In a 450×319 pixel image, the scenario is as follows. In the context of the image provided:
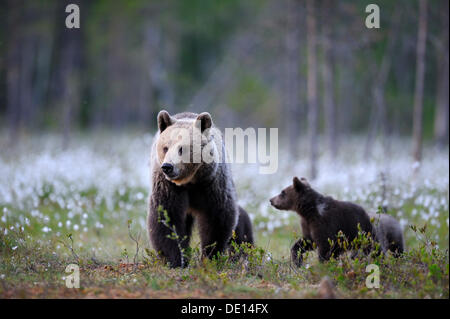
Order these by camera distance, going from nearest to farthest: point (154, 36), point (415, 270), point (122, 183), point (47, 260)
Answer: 1. point (415, 270)
2. point (47, 260)
3. point (122, 183)
4. point (154, 36)

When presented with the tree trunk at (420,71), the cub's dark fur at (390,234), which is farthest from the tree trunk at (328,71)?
the cub's dark fur at (390,234)

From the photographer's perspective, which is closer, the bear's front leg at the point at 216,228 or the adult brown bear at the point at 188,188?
the adult brown bear at the point at 188,188

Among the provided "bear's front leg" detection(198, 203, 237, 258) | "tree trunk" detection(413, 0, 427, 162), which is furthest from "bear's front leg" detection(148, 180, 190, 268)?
"tree trunk" detection(413, 0, 427, 162)

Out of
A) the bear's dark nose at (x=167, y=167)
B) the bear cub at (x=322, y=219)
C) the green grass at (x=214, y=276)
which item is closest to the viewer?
the green grass at (x=214, y=276)

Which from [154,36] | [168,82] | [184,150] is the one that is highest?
[154,36]

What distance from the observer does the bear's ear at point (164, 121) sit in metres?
5.27

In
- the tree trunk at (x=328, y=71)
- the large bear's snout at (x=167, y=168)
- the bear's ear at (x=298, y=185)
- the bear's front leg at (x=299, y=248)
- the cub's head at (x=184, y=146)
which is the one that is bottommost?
the bear's front leg at (x=299, y=248)

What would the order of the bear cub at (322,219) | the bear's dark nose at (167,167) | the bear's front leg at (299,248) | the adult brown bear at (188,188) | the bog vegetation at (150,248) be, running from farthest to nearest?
the bear cub at (322,219) < the bear's front leg at (299,248) < the adult brown bear at (188,188) < the bear's dark nose at (167,167) < the bog vegetation at (150,248)

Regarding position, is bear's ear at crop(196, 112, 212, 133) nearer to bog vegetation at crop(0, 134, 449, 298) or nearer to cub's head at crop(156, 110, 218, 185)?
cub's head at crop(156, 110, 218, 185)

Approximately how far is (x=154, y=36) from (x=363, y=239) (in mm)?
29784

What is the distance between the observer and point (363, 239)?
4980 mm

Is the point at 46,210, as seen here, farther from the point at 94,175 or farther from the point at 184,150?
the point at 184,150

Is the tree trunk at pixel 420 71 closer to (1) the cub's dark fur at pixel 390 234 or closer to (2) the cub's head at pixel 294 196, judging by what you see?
(1) the cub's dark fur at pixel 390 234
